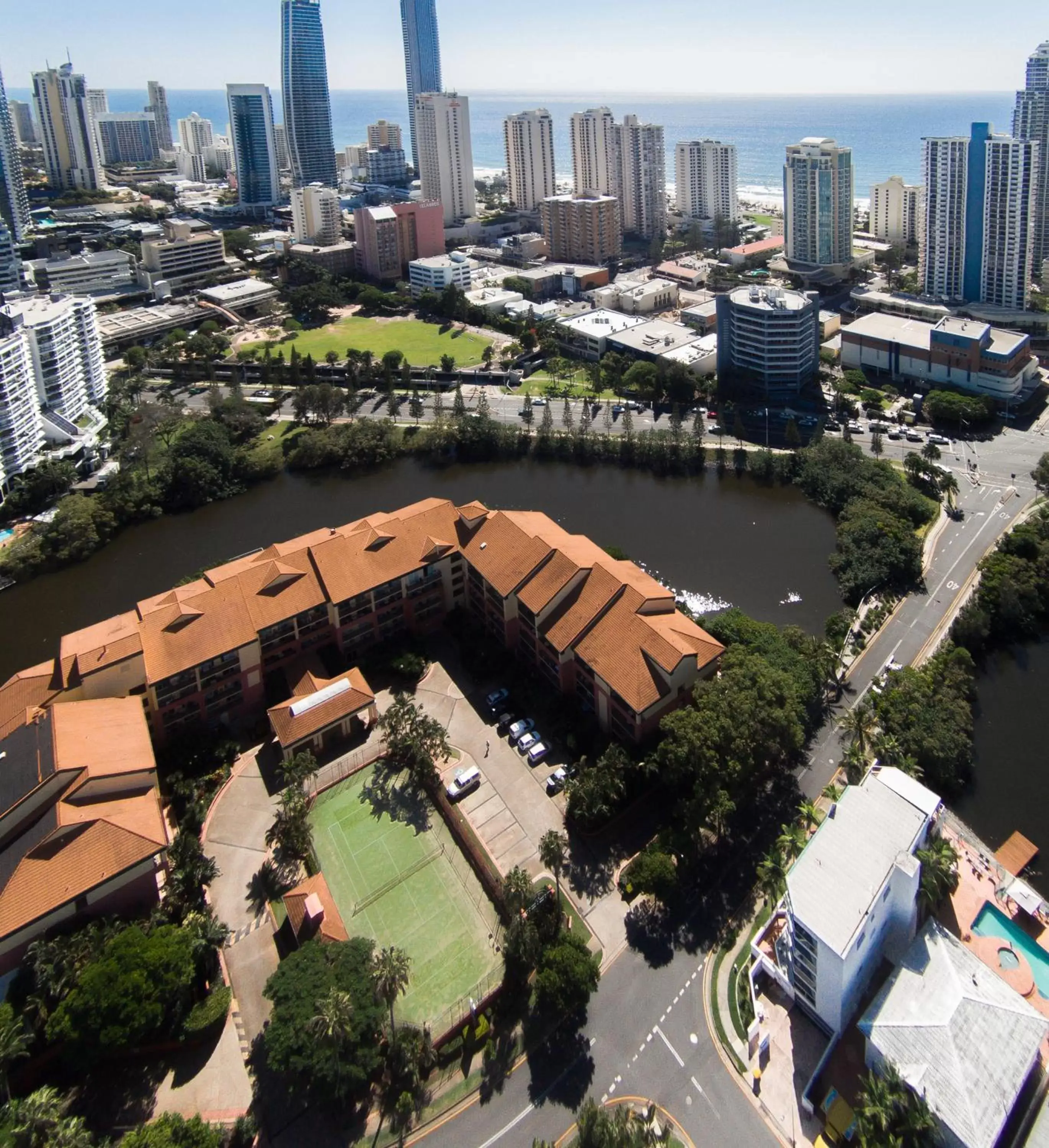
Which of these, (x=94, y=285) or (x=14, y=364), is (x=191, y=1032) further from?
(x=94, y=285)

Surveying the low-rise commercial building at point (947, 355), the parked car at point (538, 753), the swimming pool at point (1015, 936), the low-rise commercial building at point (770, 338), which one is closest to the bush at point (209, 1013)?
the parked car at point (538, 753)

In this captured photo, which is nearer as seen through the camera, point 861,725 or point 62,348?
point 861,725

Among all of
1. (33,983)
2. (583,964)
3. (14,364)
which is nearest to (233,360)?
(14,364)

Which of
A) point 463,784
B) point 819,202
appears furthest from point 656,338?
point 463,784

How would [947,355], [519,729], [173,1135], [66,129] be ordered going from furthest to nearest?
[66,129] < [947,355] < [519,729] < [173,1135]

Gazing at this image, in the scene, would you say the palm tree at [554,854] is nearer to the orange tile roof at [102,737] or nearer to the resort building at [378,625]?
the resort building at [378,625]

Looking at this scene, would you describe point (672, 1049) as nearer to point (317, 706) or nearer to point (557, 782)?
point (557, 782)
